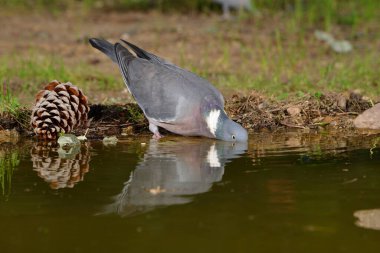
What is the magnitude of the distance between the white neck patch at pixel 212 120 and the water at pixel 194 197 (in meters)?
0.11

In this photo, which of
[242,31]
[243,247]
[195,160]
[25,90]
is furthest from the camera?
[242,31]

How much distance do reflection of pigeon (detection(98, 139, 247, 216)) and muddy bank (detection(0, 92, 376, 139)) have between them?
0.57 metres

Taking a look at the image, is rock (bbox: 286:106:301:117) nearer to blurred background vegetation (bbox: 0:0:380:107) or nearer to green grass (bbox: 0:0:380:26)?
blurred background vegetation (bbox: 0:0:380:107)

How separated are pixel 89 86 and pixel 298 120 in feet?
7.78

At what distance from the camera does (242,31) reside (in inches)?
413

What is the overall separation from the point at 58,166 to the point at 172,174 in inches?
29.1

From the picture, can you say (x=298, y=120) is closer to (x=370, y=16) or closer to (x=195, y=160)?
(x=195, y=160)

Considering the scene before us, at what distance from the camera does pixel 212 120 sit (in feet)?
18.4

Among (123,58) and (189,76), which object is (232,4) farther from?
(189,76)

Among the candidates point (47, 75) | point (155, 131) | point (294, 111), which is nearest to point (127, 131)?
point (155, 131)

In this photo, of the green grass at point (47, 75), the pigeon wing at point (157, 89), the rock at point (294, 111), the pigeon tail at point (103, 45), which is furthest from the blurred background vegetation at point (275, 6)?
the pigeon wing at point (157, 89)

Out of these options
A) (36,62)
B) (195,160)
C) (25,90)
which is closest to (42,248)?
(195,160)

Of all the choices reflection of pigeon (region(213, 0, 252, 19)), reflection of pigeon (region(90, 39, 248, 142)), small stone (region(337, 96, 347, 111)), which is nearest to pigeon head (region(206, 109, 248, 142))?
reflection of pigeon (region(90, 39, 248, 142))

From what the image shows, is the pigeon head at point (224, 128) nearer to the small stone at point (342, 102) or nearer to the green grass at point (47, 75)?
the small stone at point (342, 102)
